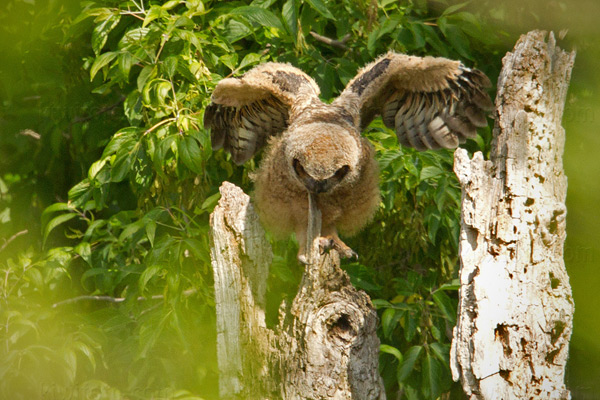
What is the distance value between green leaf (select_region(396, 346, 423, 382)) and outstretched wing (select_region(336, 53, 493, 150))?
1.23 meters

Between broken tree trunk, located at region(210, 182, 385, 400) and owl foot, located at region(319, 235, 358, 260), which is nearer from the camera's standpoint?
broken tree trunk, located at region(210, 182, 385, 400)

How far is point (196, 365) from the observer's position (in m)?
3.67

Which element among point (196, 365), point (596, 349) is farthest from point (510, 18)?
point (596, 349)

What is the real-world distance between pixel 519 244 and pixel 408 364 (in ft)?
4.37

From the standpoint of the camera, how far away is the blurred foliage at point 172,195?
3.36 m

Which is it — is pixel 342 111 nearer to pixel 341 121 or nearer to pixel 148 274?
pixel 341 121

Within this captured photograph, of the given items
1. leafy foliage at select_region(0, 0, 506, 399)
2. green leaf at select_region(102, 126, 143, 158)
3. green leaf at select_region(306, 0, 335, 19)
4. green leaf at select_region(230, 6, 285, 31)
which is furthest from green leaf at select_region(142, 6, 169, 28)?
green leaf at select_region(306, 0, 335, 19)

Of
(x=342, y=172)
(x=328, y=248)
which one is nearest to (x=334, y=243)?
(x=342, y=172)

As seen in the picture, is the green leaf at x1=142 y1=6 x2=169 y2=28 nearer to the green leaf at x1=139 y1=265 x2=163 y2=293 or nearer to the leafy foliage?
the leafy foliage

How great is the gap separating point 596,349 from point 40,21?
3.66ft

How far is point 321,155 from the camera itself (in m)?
2.99

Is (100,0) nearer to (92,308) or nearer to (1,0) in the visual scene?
(92,308)

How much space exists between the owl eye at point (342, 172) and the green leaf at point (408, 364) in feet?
3.77

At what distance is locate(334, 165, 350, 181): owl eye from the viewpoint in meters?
3.11
